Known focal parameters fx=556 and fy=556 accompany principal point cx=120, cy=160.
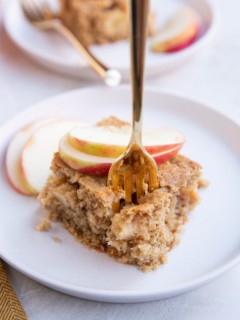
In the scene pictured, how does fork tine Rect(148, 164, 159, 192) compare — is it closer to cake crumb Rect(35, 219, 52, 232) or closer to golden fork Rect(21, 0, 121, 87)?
cake crumb Rect(35, 219, 52, 232)

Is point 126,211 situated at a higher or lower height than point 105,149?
lower

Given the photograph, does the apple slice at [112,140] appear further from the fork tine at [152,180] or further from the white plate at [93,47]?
the white plate at [93,47]

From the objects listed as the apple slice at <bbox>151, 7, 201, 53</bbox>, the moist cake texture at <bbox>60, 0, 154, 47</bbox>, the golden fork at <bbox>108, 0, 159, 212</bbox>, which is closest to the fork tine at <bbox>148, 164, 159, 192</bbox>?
the golden fork at <bbox>108, 0, 159, 212</bbox>

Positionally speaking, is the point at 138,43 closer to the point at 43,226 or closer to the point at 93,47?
the point at 43,226

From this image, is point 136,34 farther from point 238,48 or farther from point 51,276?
point 238,48

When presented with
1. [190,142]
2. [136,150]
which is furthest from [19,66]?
[136,150]

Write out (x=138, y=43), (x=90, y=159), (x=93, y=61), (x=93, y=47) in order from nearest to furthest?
(x=138, y=43) < (x=90, y=159) < (x=93, y=61) < (x=93, y=47)

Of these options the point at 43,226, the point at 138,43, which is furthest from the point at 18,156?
the point at 138,43
